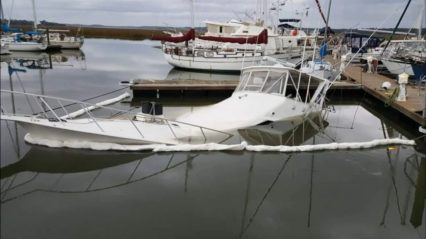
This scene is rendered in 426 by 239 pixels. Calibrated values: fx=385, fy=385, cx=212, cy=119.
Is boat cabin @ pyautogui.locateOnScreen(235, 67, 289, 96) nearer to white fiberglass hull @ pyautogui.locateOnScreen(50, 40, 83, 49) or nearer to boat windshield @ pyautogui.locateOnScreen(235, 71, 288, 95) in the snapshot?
boat windshield @ pyautogui.locateOnScreen(235, 71, 288, 95)

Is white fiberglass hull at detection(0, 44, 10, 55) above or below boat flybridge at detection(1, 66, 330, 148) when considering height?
above

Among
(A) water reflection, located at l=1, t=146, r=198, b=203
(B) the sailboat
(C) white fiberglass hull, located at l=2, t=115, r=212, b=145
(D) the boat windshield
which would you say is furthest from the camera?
(B) the sailboat

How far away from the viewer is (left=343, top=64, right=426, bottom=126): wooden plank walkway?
41.8 ft

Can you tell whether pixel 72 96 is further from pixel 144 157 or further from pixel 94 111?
pixel 144 157

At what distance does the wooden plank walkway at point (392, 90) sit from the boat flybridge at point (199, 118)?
9.42ft

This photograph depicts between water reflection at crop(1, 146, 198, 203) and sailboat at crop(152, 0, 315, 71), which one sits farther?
sailboat at crop(152, 0, 315, 71)

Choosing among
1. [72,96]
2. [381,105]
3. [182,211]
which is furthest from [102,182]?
[381,105]

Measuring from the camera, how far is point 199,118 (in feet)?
40.2

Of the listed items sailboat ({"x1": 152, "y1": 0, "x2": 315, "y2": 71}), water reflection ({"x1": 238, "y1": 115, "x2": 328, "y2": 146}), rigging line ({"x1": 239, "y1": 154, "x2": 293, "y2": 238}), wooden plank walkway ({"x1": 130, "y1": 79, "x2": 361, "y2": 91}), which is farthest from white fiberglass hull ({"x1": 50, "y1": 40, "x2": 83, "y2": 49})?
rigging line ({"x1": 239, "y1": 154, "x2": 293, "y2": 238})

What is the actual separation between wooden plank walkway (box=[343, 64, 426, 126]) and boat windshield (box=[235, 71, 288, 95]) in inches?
170

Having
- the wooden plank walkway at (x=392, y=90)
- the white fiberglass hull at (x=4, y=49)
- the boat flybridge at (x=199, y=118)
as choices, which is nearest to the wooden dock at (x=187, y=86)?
the wooden plank walkway at (x=392, y=90)

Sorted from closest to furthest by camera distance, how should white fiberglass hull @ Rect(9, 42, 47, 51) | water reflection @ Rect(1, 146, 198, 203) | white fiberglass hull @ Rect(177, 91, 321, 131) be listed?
water reflection @ Rect(1, 146, 198, 203)
white fiberglass hull @ Rect(177, 91, 321, 131)
white fiberglass hull @ Rect(9, 42, 47, 51)

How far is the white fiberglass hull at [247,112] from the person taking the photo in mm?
11891

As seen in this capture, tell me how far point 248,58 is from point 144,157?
2115 cm
